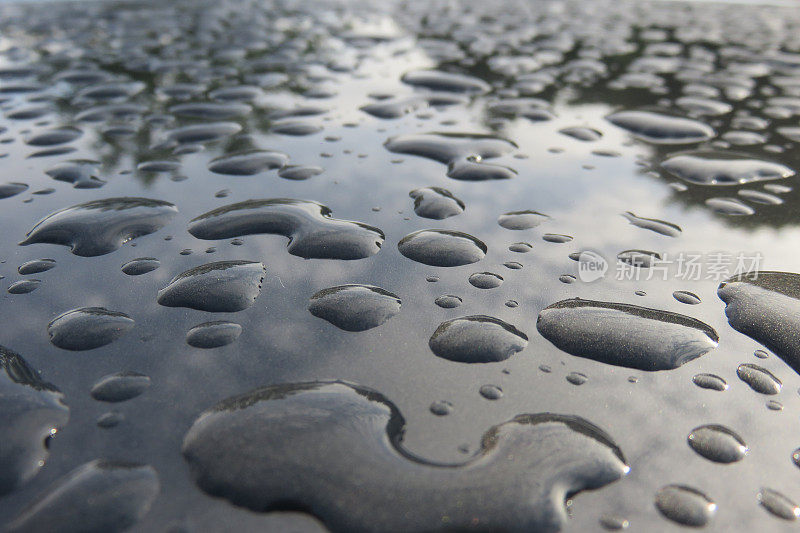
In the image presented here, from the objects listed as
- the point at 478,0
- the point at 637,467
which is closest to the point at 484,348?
the point at 637,467

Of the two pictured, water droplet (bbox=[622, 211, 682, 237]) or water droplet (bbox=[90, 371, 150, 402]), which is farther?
water droplet (bbox=[622, 211, 682, 237])

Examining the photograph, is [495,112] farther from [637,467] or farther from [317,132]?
[637,467]

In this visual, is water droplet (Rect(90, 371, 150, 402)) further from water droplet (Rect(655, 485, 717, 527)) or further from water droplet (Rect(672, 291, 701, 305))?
water droplet (Rect(672, 291, 701, 305))

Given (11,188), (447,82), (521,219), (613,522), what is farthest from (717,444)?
(447,82)

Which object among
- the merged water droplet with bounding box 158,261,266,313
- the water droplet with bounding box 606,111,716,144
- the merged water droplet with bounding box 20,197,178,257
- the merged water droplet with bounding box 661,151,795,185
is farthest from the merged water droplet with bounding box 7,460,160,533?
the water droplet with bounding box 606,111,716,144

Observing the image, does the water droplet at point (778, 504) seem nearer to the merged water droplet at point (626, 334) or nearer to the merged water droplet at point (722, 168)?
the merged water droplet at point (626, 334)

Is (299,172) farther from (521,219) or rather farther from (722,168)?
(722,168)

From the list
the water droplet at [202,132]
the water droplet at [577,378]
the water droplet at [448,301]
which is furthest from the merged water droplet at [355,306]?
the water droplet at [202,132]
